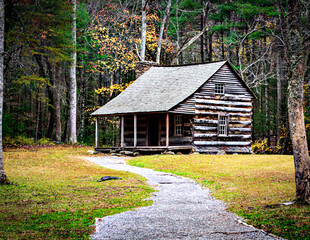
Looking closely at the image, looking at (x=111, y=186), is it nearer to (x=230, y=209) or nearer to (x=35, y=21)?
(x=230, y=209)

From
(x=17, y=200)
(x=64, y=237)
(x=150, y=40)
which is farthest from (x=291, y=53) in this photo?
(x=150, y=40)

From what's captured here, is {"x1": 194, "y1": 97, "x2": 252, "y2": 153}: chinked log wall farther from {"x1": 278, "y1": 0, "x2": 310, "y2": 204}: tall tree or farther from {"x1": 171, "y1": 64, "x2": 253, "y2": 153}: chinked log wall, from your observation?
{"x1": 278, "y1": 0, "x2": 310, "y2": 204}: tall tree

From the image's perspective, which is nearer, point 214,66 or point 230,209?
point 230,209

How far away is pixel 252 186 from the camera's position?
41.9ft

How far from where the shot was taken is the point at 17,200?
10.1m

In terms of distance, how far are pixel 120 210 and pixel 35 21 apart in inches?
591

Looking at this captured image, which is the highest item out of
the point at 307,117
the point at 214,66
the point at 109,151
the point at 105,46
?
the point at 105,46

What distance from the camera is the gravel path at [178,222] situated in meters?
6.77

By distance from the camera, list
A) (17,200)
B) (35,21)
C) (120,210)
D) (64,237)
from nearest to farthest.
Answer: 1. (64,237)
2. (120,210)
3. (17,200)
4. (35,21)

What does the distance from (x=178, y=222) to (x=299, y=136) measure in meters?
3.87

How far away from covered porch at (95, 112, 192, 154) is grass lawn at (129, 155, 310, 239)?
410 cm

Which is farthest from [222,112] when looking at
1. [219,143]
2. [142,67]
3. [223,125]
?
[142,67]

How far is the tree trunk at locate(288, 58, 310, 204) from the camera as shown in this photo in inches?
350

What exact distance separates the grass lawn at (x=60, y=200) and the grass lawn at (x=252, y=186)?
9.04 feet
